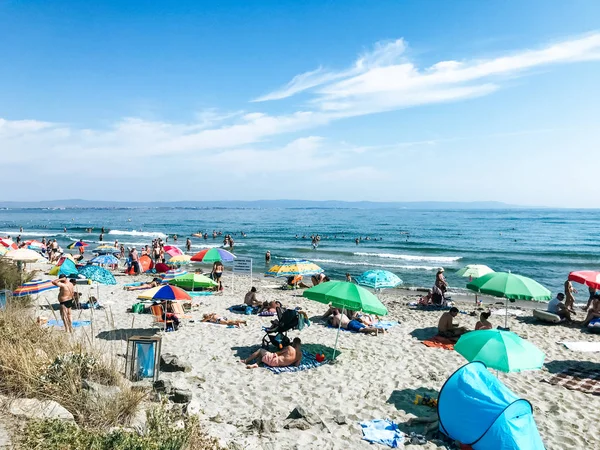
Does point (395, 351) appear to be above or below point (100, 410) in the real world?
below

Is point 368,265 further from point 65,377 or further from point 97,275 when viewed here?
point 65,377

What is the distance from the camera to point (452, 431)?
6051 millimetres

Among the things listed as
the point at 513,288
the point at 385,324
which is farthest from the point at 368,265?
the point at 513,288

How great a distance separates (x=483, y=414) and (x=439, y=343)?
5.67 m

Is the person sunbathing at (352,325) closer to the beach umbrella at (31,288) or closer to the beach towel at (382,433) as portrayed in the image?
the beach towel at (382,433)

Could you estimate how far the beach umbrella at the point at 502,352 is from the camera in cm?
666

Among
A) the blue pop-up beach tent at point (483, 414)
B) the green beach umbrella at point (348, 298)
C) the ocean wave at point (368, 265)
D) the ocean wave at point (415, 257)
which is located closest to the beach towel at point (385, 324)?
the green beach umbrella at point (348, 298)

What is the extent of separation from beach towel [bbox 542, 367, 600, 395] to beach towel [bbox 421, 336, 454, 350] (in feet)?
8.14

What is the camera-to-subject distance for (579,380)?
8750 mm

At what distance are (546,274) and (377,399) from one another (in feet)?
91.5

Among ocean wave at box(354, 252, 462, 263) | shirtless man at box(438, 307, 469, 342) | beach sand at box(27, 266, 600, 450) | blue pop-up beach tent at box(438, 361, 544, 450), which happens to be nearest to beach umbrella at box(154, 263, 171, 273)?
beach sand at box(27, 266, 600, 450)

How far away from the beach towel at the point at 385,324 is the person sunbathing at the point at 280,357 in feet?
13.0

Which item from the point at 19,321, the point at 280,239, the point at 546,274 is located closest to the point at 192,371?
the point at 19,321

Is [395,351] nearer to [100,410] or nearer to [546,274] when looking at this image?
[100,410]
